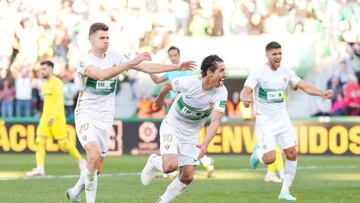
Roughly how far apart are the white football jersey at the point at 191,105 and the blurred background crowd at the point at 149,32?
14.6 m

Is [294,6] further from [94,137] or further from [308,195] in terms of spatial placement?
[94,137]

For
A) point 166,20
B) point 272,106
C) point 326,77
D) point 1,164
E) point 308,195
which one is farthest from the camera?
point 166,20

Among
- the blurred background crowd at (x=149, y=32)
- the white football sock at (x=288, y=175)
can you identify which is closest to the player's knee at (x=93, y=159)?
the white football sock at (x=288, y=175)

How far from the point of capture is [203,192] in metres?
14.9

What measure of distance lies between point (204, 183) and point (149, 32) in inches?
532

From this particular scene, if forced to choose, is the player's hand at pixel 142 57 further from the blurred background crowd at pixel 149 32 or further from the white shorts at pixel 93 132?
the blurred background crowd at pixel 149 32

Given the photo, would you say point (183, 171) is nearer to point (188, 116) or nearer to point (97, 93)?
point (188, 116)

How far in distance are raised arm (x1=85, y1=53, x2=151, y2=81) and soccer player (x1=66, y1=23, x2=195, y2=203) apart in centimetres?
1

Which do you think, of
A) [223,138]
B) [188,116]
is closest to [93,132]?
[188,116]

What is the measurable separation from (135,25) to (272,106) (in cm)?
1533

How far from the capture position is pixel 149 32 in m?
29.9

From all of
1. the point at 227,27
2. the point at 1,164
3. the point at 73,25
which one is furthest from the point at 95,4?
the point at 1,164

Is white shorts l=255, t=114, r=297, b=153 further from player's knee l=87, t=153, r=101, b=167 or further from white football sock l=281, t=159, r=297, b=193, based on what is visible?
player's knee l=87, t=153, r=101, b=167

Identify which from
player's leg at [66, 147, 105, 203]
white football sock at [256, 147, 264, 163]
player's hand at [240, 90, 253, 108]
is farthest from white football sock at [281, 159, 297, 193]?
player's leg at [66, 147, 105, 203]
